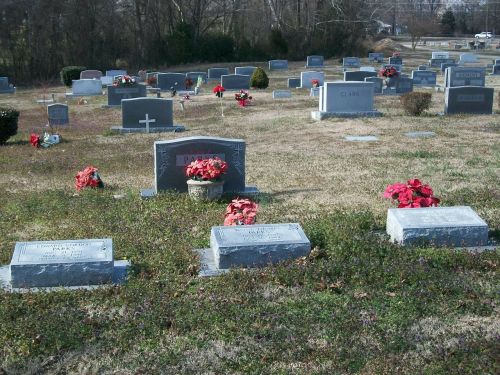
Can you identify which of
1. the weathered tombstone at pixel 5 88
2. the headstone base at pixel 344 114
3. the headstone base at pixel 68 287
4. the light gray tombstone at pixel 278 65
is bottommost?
the weathered tombstone at pixel 5 88

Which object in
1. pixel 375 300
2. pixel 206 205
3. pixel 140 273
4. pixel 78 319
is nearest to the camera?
pixel 78 319

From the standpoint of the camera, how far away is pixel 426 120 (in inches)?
763

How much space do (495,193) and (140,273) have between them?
616 centimetres

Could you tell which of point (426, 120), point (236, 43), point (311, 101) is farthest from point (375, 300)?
point (236, 43)

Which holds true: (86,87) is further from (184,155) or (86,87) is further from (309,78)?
(184,155)

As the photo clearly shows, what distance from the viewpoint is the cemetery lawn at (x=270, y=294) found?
16.9ft

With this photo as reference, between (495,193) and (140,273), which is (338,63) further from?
(140,273)

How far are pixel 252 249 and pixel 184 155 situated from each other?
3990mm

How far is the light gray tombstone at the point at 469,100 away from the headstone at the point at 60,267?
15531mm

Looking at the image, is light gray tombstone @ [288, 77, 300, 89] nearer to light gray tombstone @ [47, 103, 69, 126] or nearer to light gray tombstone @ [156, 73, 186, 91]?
light gray tombstone @ [156, 73, 186, 91]

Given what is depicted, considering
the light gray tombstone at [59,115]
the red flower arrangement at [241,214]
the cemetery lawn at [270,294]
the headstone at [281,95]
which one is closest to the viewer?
the cemetery lawn at [270,294]

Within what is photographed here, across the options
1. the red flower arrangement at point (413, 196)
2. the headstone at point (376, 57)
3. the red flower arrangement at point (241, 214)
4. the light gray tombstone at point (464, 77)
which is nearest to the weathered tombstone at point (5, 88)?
the light gray tombstone at point (464, 77)

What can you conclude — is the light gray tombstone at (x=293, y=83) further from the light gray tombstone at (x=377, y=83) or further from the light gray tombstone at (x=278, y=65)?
the light gray tombstone at (x=278, y=65)

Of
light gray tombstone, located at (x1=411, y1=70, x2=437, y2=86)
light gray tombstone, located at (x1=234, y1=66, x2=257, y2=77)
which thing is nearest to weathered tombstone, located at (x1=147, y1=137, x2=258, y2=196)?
light gray tombstone, located at (x1=411, y1=70, x2=437, y2=86)
